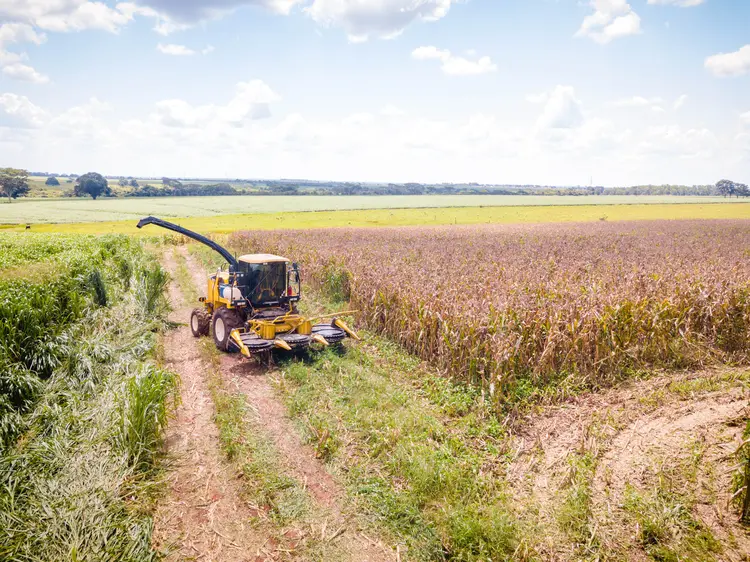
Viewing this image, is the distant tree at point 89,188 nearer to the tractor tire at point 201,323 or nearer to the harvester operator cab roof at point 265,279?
the tractor tire at point 201,323

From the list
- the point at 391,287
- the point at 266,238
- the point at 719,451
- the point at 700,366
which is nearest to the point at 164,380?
the point at 391,287

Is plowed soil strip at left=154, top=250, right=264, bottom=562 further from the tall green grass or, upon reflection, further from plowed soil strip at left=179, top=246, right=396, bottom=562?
plowed soil strip at left=179, top=246, right=396, bottom=562

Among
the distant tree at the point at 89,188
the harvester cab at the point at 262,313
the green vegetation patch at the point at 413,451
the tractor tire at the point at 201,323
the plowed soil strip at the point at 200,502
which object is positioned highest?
the distant tree at the point at 89,188

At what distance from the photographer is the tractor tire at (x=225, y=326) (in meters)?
11.1

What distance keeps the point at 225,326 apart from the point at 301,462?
5.45 metres

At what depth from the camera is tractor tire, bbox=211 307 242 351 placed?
1105 cm

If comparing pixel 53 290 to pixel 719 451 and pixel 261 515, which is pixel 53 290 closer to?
pixel 261 515

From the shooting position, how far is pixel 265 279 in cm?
1152

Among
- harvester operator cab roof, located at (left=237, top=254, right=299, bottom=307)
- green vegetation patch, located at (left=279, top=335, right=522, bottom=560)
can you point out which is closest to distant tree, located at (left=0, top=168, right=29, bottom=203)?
harvester operator cab roof, located at (left=237, top=254, right=299, bottom=307)

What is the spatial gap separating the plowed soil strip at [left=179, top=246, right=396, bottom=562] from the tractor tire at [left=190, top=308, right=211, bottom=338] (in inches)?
106

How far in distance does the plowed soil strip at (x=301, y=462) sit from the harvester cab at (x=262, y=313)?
27.8 inches

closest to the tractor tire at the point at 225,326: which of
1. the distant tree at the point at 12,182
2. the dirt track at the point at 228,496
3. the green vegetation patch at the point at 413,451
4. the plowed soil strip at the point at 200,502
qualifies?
the green vegetation patch at the point at 413,451

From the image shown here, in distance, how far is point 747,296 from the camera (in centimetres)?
1091

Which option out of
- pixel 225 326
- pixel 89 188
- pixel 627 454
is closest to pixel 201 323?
pixel 225 326
